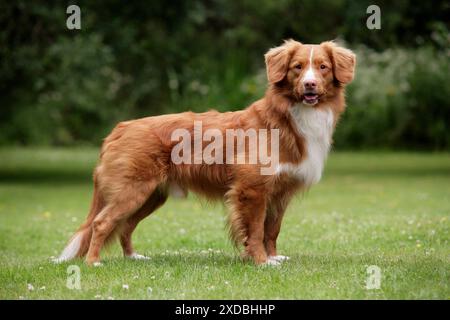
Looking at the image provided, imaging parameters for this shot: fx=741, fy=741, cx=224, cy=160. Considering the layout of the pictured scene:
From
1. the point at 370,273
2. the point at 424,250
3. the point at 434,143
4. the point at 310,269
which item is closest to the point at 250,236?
the point at 310,269

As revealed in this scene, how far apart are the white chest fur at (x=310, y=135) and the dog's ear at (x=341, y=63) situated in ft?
1.20

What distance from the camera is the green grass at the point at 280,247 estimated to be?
6.19 m

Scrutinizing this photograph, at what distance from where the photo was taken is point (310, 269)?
278 inches

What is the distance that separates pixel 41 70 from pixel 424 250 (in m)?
12.1

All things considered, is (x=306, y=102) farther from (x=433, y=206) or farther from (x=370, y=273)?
(x=433, y=206)

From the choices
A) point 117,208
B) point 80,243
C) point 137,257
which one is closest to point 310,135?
point 117,208

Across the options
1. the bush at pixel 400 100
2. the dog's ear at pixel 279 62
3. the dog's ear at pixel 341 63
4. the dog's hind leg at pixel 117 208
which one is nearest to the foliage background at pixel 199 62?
the bush at pixel 400 100

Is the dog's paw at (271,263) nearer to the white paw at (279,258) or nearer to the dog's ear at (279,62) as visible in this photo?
the white paw at (279,258)

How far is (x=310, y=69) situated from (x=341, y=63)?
1.22 ft

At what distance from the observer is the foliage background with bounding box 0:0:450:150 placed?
17297 millimetres

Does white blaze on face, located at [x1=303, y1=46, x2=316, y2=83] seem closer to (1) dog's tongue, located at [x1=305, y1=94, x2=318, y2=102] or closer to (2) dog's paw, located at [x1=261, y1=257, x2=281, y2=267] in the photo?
(1) dog's tongue, located at [x1=305, y1=94, x2=318, y2=102]

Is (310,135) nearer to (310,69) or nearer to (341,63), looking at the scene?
(310,69)

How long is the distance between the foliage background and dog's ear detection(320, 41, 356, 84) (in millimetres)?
9328

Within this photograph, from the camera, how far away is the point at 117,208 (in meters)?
7.51
